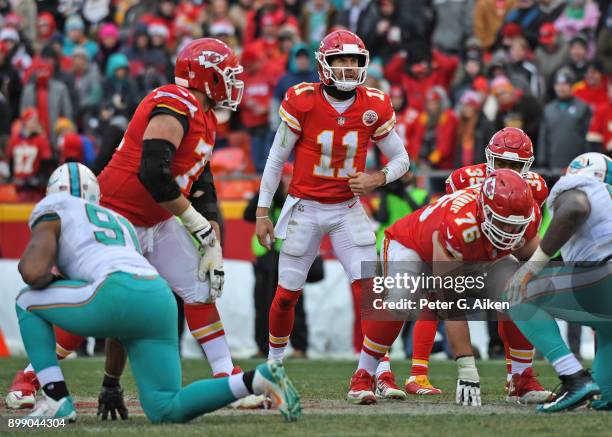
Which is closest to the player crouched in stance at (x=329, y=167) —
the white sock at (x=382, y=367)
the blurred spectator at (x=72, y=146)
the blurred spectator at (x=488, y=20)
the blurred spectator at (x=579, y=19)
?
the white sock at (x=382, y=367)

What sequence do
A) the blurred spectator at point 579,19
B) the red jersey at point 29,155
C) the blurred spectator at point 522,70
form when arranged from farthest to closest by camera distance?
the blurred spectator at point 579,19
the red jersey at point 29,155
the blurred spectator at point 522,70

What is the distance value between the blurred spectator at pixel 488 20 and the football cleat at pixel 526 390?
32.3 ft

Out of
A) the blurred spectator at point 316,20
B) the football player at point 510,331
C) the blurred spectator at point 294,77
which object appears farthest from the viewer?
the blurred spectator at point 316,20

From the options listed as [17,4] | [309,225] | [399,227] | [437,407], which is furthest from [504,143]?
[17,4]

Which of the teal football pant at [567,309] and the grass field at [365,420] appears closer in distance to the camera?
the grass field at [365,420]

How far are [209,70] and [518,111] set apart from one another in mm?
6982

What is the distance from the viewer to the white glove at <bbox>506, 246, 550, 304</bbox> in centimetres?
663

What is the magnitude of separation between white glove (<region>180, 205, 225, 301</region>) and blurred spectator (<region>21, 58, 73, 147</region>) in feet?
34.3

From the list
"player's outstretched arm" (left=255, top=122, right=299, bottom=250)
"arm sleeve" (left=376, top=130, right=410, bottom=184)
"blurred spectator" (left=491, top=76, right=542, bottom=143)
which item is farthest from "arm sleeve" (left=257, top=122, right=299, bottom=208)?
"blurred spectator" (left=491, top=76, right=542, bottom=143)

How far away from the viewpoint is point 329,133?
7895 mm

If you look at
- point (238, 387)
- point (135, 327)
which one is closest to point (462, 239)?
point (238, 387)

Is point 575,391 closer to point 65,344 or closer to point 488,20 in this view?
point 65,344

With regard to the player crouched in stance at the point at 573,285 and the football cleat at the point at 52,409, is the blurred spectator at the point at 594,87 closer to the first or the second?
the player crouched in stance at the point at 573,285

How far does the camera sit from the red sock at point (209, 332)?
7016 millimetres
